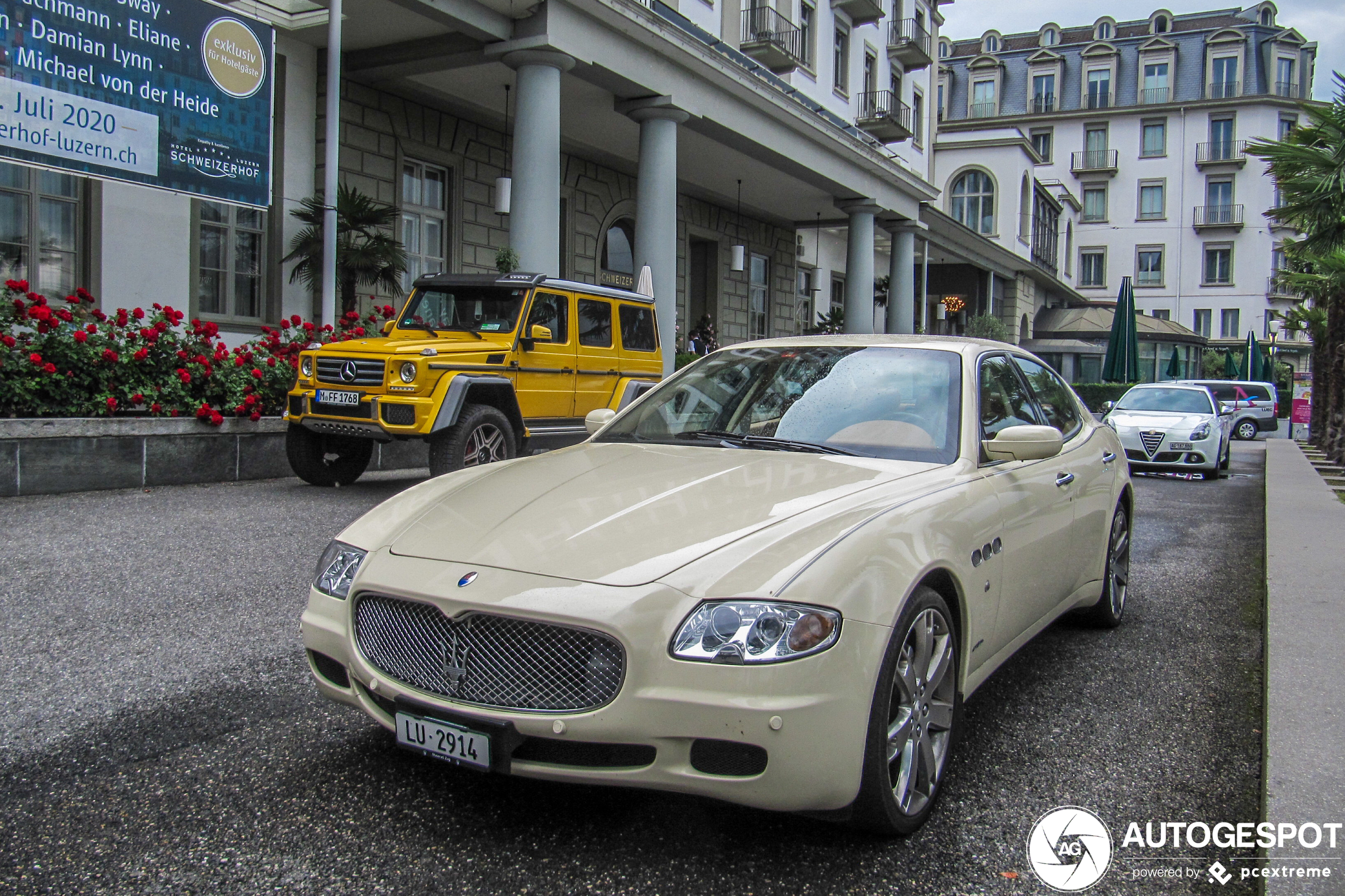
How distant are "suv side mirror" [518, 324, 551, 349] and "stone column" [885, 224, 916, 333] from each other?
59.0 feet

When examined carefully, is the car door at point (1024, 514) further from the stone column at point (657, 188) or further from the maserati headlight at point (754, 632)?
the stone column at point (657, 188)

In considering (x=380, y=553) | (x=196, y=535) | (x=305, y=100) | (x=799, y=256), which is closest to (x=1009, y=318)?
(x=799, y=256)

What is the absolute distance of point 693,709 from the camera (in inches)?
94.4

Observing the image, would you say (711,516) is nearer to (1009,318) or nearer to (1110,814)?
(1110,814)

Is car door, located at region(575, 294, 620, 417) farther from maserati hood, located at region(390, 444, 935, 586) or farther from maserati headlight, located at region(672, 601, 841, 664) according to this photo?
maserati headlight, located at region(672, 601, 841, 664)

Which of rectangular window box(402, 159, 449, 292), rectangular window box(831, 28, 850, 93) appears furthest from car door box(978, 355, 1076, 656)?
rectangular window box(831, 28, 850, 93)

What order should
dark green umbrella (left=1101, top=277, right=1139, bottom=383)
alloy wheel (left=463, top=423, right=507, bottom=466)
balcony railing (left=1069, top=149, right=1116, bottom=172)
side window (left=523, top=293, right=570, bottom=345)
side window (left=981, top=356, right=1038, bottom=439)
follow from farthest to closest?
balcony railing (left=1069, top=149, right=1116, bottom=172)
dark green umbrella (left=1101, top=277, right=1139, bottom=383)
side window (left=523, top=293, right=570, bottom=345)
alloy wheel (left=463, top=423, right=507, bottom=466)
side window (left=981, top=356, right=1038, bottom=439)

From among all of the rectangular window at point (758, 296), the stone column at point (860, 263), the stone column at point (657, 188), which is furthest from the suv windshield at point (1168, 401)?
the rectangular window at point (758, 296)

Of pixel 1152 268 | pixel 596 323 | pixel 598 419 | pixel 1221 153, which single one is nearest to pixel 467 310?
pixel 596 323

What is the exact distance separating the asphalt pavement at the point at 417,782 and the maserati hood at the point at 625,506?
2.34 ft

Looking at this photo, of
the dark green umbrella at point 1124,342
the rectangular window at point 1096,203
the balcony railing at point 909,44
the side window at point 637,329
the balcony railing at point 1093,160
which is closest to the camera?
the side window at point 637,329

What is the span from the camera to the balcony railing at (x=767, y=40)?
21688 millimetres

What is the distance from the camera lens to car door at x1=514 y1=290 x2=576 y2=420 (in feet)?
31.2

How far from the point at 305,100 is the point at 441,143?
273cm
